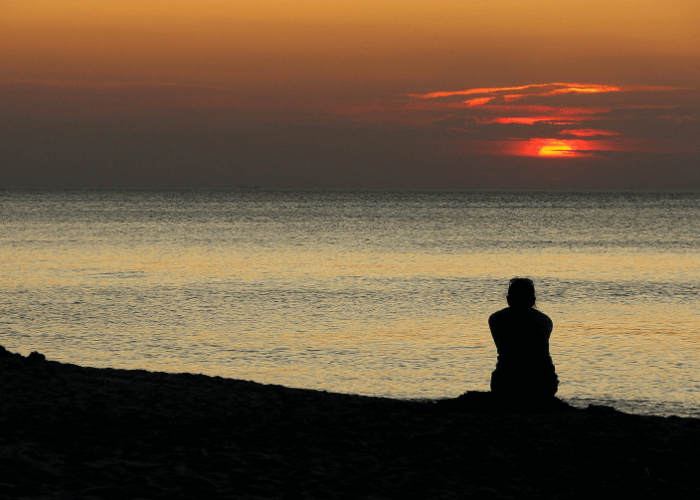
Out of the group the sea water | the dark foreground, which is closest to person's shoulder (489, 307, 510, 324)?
the dark foreground

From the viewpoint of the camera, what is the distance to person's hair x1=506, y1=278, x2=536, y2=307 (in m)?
8.94

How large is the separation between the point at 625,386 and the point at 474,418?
791cm

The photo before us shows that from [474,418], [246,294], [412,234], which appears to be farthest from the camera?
[412,234]

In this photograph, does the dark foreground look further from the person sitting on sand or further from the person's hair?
the person's hair

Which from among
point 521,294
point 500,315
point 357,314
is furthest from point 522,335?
point 357,314

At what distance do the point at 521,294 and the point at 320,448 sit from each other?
2.72 m

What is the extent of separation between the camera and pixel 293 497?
6422 mm

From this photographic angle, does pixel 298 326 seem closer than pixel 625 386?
No

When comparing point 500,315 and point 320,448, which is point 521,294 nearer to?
point 500,315

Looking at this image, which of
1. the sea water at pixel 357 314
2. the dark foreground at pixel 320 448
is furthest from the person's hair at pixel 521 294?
the sea water at pixel 357 314

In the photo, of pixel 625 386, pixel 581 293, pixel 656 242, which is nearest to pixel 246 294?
pixel 581 293

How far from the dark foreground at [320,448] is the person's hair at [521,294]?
1.24 metres

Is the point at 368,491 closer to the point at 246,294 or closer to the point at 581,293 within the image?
the point at 246,294

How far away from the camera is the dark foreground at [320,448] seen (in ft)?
22.1
